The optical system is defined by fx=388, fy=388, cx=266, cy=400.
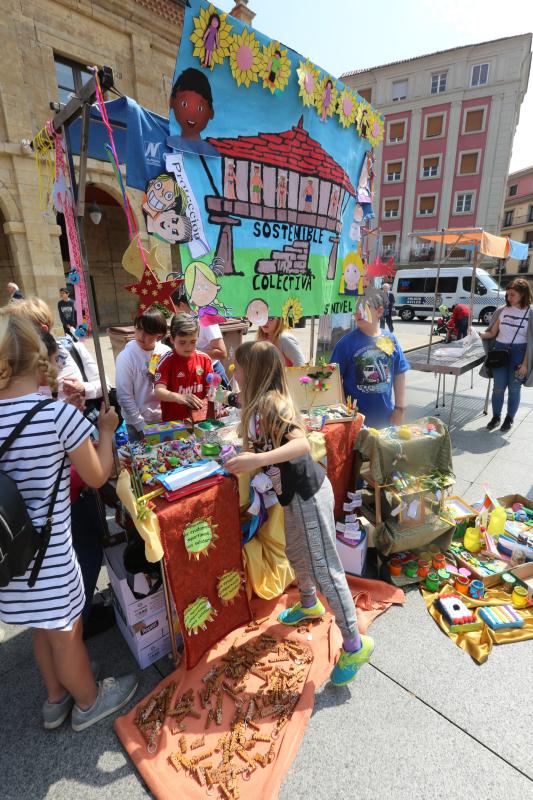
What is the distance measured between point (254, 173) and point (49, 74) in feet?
39.1

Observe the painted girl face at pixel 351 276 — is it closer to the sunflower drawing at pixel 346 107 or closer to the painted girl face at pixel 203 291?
the sunflower drawing at pixel 346 107

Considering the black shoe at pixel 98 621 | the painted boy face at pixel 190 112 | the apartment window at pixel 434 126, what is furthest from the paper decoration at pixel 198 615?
the apartment window at pixel 434 126

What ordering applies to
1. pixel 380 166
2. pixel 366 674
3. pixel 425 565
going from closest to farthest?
pixel 366 674 < pixel 425 565 < pixel 380 166

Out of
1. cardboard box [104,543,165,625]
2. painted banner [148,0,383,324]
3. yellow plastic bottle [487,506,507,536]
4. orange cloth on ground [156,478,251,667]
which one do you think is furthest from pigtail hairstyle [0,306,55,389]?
yellow plastic bottle [487,506,507,536]

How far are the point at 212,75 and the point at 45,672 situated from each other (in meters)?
3.20

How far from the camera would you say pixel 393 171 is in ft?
99.3

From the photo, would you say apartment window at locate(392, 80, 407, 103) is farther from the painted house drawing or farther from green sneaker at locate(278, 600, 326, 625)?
green sneaker at locate(278, 600, 326, 625)

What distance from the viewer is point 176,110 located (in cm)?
215

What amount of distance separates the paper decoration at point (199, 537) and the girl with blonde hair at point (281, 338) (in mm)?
1644

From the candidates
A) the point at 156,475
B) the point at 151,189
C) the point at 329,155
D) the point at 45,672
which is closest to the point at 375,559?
the point at 156,475

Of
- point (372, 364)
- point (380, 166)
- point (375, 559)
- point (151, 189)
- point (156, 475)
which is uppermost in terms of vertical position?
point (380, 166)

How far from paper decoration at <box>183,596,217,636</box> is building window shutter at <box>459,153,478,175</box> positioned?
33935 millimetres

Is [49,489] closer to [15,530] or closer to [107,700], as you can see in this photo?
[15,530]

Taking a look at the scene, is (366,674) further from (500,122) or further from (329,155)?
(500,122)
